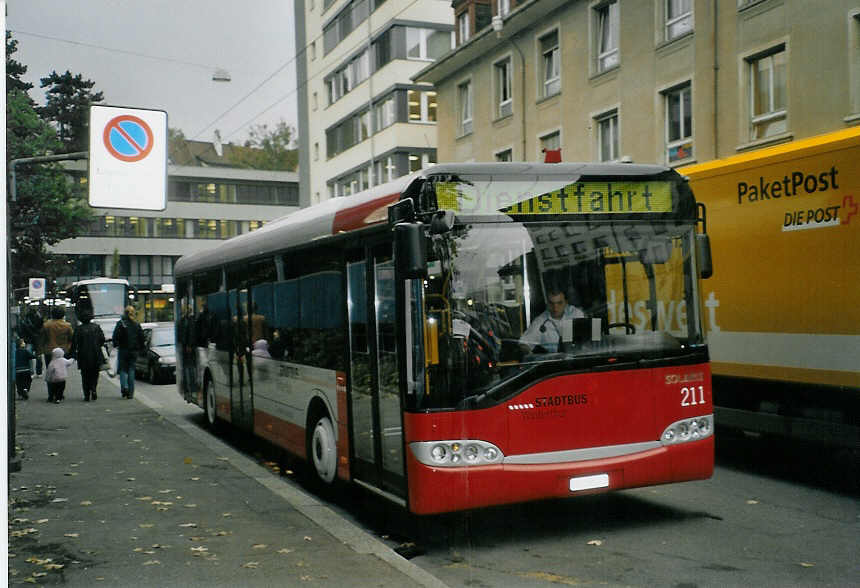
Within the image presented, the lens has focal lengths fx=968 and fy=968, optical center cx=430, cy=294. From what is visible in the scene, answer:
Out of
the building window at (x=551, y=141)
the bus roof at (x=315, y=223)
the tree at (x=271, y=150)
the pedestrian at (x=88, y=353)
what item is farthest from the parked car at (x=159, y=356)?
the tree at (x=271, y=150)

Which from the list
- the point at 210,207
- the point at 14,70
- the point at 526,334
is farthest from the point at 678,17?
the point at 210,207

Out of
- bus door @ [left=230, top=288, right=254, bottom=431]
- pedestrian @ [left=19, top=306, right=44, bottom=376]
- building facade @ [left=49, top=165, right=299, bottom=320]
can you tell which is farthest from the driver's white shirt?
building facade @ [left=49, top=165, right=299, bottom=320]

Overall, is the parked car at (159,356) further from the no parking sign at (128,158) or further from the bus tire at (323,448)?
the no parking sign at (128,158)

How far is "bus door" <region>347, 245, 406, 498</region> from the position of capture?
6918 mm

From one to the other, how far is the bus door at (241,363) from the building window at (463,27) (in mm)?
23427

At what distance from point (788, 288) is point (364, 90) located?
123 ft

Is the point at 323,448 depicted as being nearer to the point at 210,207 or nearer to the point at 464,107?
the point at 464,107

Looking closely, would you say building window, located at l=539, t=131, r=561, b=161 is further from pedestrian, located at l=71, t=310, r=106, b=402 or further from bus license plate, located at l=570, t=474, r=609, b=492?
bus license plate, located at l=570, t=474, r=609, b=492

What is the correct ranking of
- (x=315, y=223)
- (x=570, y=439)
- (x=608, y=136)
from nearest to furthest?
(x=570, y=439)
(x=315, y=223)
(x=608, y=136)

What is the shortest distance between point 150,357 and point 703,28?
15708mm

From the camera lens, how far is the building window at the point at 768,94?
1955 centimetres

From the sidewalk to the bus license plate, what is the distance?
1.33 m

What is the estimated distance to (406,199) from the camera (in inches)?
258

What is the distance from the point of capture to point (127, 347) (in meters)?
18.8
